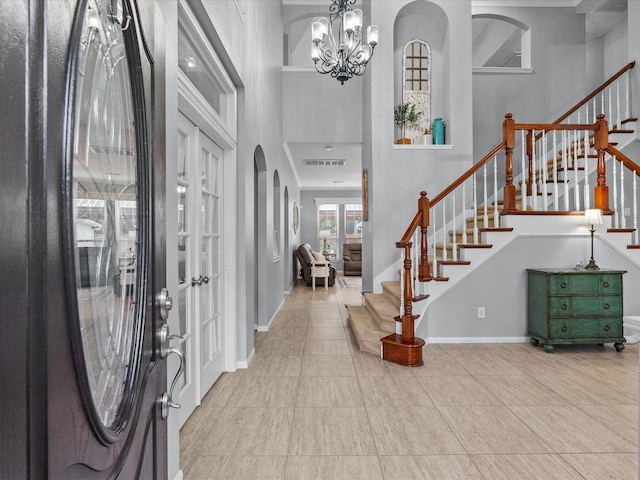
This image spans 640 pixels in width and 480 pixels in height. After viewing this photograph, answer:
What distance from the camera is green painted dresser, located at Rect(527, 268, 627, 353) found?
415cm

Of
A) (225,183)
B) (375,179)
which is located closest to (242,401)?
(225,183)

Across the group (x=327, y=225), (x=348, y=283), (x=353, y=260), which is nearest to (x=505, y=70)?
(x=348, y=283)

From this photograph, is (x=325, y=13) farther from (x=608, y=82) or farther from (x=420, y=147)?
(x=608, y=82)

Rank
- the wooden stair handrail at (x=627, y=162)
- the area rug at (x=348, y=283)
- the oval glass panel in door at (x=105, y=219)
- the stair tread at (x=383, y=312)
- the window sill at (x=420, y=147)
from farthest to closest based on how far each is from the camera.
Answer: the area rug at (x=348, y=283) < the window sill at (x=420, y=147) < the stair tread at (x=383, y=312) < the wooden stair handrail at (x=627, y=162) < the oval glass panel in door at (x=105, y=219)

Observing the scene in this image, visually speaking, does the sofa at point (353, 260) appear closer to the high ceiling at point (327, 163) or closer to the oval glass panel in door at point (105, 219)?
the high ceiling at point (327, 163)

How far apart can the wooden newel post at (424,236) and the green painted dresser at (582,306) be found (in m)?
1.17

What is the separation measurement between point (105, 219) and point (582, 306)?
457cm

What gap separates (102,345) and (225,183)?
2.92 m

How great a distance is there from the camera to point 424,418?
2715 mm

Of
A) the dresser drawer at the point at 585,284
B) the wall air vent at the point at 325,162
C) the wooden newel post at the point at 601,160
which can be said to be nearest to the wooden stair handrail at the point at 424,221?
the wooden newel post at the point at 601,160

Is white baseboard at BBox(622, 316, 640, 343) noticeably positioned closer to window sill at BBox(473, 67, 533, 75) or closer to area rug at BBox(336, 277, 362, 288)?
window sill at BBox(473, 67, 533, 75)

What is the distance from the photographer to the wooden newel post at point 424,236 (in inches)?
169

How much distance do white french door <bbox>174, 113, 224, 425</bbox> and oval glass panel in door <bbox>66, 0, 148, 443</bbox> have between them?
151 centimetres

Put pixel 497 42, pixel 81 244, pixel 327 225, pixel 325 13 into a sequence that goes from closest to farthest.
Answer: pixel 81 244 < pixel 325 13 < pixel 497 42 < pixel 327 225
